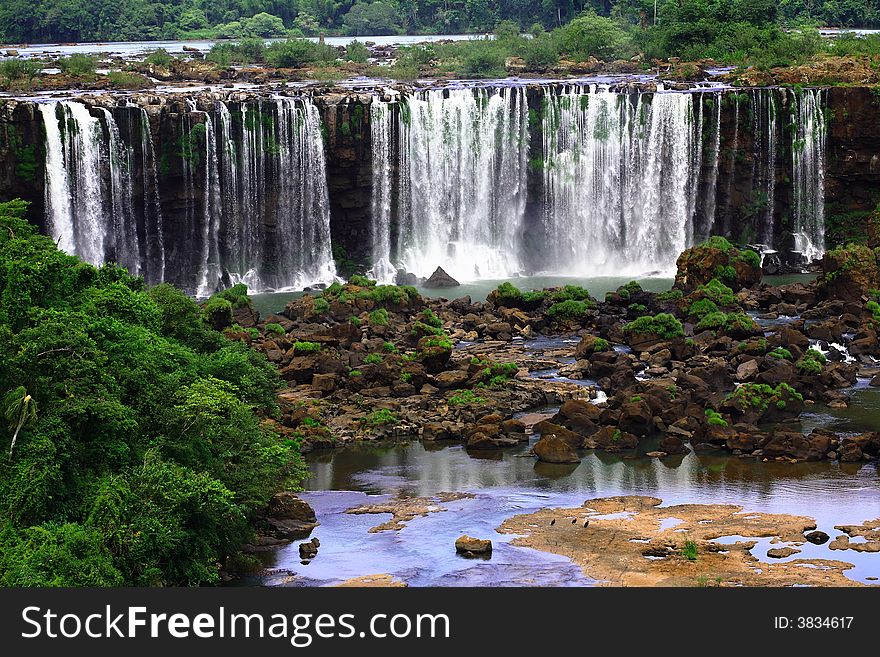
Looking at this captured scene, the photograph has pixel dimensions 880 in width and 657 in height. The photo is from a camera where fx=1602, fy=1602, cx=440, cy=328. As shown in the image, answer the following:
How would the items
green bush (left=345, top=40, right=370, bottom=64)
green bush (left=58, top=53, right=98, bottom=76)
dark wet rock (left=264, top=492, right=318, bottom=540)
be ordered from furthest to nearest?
green bush (left=345, top=40, right=370, bottom=64) → green bush (left=58, top=53, right=98, bottom=76) → dark wet rock (left=264, top=492, right=318, bottom=540)

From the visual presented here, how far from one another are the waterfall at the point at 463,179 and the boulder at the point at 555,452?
90.8 ft

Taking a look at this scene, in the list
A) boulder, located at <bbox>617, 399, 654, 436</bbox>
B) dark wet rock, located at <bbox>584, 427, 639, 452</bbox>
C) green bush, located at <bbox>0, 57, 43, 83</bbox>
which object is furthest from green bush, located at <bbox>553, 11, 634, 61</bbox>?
dark wet rock, located at <bbox>584, 427, 639, 452</bbox>

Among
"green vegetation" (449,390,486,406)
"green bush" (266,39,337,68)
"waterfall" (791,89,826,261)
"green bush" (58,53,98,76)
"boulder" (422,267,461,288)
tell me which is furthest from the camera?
"green bush" (266,39,337,68)

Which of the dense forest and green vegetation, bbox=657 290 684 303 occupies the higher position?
the dense forest

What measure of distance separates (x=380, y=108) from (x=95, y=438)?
3960cm

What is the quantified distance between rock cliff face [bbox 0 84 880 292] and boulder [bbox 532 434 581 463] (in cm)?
2635

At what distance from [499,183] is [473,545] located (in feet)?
126

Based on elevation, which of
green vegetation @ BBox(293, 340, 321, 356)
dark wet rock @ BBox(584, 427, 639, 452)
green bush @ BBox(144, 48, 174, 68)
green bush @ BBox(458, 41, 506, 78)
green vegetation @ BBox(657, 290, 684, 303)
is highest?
green bush @ BBox(144, 48, 174, 68)

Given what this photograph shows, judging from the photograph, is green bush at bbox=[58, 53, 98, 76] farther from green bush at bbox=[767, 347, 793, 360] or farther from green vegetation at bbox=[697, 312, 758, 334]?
green bush at bbox=[767, 347, 793, 360]

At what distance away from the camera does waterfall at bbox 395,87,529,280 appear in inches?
2616

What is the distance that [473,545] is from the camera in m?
30.9

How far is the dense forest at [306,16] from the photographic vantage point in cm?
10681

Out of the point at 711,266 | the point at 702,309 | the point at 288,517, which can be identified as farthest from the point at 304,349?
the point at 711,266

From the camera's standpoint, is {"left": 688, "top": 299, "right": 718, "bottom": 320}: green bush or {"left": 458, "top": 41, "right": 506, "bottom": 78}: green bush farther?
{"left": 458, "top": 41, "right": 506, "bottom": 78}: green bush
